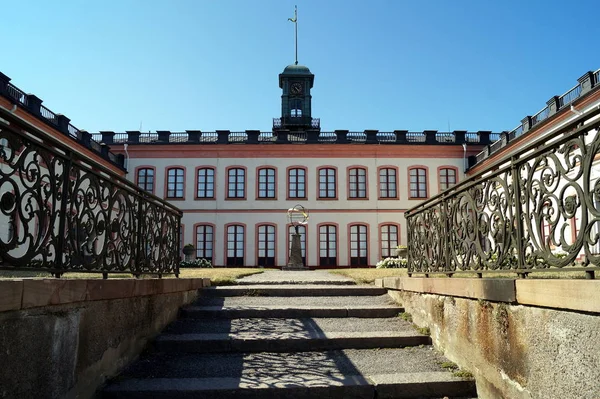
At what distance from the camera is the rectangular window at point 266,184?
30312 millimetres

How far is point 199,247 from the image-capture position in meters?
29.5

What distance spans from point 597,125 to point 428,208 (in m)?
3.27

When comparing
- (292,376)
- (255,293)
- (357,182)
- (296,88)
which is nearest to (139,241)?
(292,376)

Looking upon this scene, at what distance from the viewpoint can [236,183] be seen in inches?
1195

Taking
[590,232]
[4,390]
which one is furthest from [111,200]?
[590,232]

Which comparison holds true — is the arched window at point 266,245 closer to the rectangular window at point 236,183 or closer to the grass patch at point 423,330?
the rectangular window at point 236,183

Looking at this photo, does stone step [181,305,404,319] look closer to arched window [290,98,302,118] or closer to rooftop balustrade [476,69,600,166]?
rooftop balustrade [476,69,600,166]

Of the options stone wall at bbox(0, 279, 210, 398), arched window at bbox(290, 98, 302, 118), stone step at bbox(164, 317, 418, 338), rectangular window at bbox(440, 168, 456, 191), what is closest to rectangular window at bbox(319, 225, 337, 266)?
rectangular window at bbox(440, 168, 456, 191)

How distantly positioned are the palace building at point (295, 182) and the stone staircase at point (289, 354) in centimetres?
2268

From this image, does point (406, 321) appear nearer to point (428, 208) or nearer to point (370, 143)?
point (428, 208)

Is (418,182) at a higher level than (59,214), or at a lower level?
higher

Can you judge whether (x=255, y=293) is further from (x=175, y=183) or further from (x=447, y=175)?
(x=447, y=175)

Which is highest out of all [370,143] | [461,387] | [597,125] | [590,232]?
[370,143]

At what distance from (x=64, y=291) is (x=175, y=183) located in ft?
91.2
